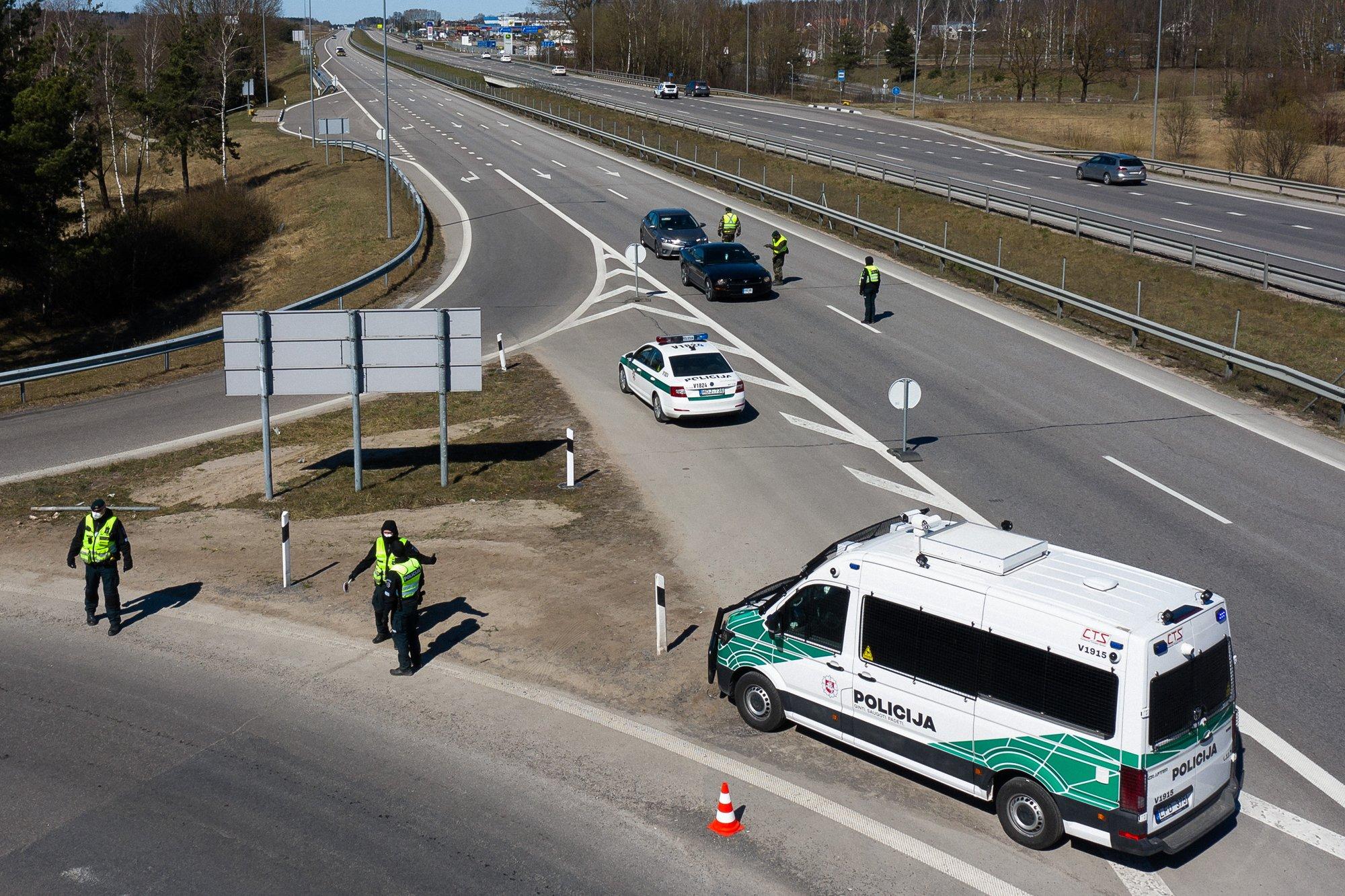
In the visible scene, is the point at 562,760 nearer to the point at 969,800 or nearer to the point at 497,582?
the point at 969,800

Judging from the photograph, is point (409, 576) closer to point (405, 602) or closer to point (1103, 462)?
point (405, 602)

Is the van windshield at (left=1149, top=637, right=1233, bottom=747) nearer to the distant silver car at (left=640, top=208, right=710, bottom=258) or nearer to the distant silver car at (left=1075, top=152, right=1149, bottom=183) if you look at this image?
the distant silver car at (left=640, top=208, right=710, bottom=258)

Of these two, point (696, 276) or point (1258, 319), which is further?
point (696, 276)

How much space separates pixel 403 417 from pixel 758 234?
69.4 feet

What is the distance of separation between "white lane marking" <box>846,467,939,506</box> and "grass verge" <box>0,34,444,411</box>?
1814cm

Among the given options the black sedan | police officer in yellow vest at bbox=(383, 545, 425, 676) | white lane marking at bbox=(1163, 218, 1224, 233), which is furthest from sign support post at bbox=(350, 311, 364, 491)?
white lane marking at bbox=(1163, 218, 1224, 233)

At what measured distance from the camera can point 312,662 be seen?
503 inches

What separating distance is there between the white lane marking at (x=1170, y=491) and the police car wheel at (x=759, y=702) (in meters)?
9.20

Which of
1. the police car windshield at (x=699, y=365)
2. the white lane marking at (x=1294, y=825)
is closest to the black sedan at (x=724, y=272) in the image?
the police car windshield at (x=699, y=365)

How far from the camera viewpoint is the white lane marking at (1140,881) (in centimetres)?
862

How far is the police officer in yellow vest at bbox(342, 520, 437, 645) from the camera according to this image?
40.9 ft

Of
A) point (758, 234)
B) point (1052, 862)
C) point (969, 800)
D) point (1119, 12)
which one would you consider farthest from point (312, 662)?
point (1119, 12)

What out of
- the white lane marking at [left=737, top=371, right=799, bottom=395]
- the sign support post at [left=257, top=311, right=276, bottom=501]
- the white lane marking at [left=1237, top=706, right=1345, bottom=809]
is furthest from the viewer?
the white lane marking at [left=737, top=371, right=799, bottom=395]

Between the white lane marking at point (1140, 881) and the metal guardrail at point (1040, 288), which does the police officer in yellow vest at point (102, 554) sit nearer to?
the white lane marking at point (1140, 881)
